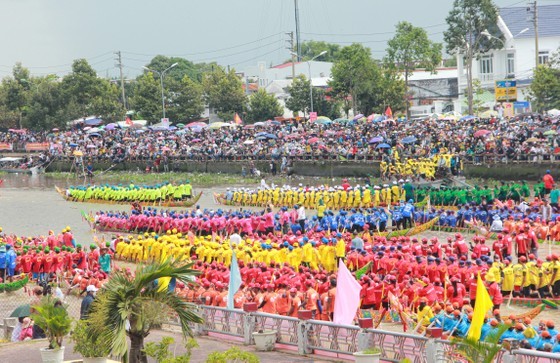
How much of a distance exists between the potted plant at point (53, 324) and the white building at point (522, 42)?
174 feet

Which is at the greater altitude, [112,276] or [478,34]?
[478,34]

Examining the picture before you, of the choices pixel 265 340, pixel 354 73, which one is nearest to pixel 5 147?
pixel 354 73

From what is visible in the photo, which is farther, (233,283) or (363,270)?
(363,270)

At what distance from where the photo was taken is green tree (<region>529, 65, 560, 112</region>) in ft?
182

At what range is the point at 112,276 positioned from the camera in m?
12.9

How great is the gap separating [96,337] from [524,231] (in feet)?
46.0

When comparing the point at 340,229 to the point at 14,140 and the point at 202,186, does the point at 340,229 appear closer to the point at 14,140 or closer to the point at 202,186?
the point at 202,186

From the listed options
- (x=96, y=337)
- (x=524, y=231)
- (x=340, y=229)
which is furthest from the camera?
(x=340, y=229)

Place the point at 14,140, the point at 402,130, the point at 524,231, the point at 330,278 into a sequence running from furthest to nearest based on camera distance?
the point at 14,140
the point at 402,130
the point at 524,231
the point at 330,278

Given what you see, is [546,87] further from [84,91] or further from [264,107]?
[84,91]

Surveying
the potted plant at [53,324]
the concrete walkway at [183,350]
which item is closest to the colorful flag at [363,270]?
the concrete walkway at [183,350]

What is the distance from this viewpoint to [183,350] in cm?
1571

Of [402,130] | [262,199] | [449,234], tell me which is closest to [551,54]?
Answer: [402,130]

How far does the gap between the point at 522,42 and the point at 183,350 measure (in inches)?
2098
